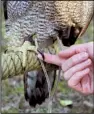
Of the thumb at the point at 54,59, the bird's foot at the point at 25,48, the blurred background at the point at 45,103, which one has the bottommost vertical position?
the blurred background at the point at 45,103

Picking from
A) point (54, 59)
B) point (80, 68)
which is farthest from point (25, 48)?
point (80, 68)

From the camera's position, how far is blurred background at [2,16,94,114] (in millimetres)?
2373

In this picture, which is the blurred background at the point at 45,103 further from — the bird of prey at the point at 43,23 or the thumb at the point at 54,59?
the thumb at the point at 54,59

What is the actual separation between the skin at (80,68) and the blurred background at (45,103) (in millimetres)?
1398

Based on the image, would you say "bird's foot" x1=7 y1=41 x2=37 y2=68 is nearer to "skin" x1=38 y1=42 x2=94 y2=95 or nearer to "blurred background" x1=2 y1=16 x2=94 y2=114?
"skin" x1=38 y1=42 x2=94 y2=95

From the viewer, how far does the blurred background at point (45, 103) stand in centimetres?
237

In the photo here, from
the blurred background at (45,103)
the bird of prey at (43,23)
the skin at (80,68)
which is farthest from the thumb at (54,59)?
the blurred background at (45,103)

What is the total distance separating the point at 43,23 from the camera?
1540 mm

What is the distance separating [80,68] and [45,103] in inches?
59.2

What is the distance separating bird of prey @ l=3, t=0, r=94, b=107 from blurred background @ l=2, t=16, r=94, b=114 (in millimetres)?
793

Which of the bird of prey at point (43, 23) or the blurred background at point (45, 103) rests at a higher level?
the bird of prey at point (43, 23)

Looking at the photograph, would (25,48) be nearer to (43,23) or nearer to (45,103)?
(43,23)

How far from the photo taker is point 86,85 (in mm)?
915

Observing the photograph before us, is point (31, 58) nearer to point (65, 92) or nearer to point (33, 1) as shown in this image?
point (33, 1)
